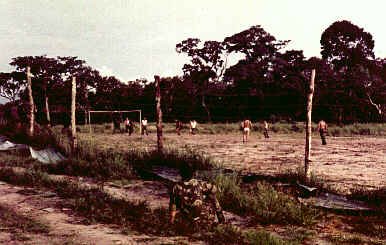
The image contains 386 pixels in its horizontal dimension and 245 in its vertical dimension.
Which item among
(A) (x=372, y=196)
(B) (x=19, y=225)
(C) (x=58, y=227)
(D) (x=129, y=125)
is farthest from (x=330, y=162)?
(D) (x=129, y=125)

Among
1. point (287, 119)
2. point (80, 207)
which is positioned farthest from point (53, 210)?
point (287, 119)

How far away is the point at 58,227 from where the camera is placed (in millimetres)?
7402

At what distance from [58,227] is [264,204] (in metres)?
3.69

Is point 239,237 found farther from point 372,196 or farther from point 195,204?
point 372,196

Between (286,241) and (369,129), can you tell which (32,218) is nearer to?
(286,241)

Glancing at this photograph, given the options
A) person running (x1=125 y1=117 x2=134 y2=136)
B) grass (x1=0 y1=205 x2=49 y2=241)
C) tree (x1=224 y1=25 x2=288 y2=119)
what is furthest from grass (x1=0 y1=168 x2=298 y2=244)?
tree (x1=224 y1=25 x2=288 y2=119)

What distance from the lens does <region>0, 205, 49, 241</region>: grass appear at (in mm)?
7016

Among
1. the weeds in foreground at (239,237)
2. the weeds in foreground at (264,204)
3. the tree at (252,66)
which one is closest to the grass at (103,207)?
the weeds in foreground at (239,237)

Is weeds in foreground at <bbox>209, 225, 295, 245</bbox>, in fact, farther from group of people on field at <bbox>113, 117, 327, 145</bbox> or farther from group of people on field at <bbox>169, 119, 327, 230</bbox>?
group of people on field at <bbox>113, 117, 327, 145</bbox>

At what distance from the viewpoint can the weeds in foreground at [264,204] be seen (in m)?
7.74

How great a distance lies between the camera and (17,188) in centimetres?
1048

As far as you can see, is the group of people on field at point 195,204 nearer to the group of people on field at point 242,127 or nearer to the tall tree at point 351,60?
the group of people on field at point 242,127

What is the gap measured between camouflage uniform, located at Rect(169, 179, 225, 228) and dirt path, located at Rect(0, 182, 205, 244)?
57 centimetres

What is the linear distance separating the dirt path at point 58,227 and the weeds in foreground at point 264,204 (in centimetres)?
195
